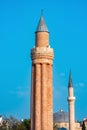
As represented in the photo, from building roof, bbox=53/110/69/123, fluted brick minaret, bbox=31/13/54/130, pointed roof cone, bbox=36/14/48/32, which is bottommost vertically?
fluted brick minaret, bbox=31/13/54/130

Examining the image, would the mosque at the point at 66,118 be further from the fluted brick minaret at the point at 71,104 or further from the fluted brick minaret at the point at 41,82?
the fluted brick minaret at the point at 41,82

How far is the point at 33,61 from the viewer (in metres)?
29.0

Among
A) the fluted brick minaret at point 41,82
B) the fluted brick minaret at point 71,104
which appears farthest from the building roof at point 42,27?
the fluted brick minaret at point 71,104

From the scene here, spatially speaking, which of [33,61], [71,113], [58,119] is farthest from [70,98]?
[58,119]

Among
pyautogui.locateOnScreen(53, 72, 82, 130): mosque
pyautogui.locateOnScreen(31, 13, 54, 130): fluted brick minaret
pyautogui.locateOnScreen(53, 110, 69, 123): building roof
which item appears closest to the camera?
pyautogui.locateOnScreen(31, 13, 54, 130): fluted brick minaret

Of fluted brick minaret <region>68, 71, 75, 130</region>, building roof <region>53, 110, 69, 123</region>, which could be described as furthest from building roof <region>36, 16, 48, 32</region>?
building roof <region>53, 110, 69, 123</region>

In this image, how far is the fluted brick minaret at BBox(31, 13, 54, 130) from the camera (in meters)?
27.7

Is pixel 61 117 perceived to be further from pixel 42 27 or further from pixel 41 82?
pixel 42 27

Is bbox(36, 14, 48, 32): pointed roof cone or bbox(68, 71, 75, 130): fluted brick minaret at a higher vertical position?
bbox(36, 14, 48, 32): pointed roof cone

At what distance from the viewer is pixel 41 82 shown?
92.5 ft

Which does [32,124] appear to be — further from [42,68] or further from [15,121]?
[15,121]

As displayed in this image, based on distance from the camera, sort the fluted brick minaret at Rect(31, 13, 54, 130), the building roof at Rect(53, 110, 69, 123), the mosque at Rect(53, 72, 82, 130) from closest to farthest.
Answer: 1. the fluted brick minaret at Rect(31, 13, 54, 130)
2. the mosque at Rect(53, 72, 82, 130)
3. the building roof at Rect(53, 110, 69, 123)

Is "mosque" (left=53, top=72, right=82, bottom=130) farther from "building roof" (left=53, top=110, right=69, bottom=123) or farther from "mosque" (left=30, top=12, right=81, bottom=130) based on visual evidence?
"mosque" (left=30, top=12, right=81, bottom=130)

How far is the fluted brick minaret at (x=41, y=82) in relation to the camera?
1089 inches
